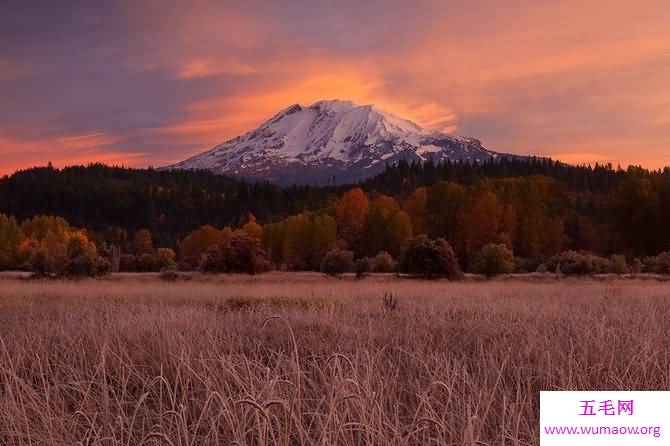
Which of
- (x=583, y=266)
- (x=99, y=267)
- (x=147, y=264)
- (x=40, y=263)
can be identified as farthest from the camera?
(x=147, y=264)

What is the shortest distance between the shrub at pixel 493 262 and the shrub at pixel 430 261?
4082mm

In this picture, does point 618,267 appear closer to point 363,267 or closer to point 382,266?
point 382,266

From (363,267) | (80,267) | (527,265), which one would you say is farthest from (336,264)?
(80,267)

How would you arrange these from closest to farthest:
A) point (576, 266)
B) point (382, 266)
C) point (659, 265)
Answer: point (576, 266) → point (659, 265) → point (382, 266)

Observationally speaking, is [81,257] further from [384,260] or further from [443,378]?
[443,378]

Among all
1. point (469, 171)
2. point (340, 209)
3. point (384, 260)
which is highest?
point (469, 171)

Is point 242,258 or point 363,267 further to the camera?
point 363,267

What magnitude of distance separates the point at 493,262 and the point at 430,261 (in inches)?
235

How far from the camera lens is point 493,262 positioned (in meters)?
39.1

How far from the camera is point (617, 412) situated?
2.96m

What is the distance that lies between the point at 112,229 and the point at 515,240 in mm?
108969

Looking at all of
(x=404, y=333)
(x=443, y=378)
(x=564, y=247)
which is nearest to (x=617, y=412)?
(x=443, y=378)

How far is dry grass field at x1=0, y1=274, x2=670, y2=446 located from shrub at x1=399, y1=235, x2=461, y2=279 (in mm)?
25483

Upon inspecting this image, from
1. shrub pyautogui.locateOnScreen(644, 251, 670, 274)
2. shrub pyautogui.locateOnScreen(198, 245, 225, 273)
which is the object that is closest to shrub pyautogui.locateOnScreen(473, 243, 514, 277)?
shrub pyautogui.locateOnScreen(644, 251, 670, 274)
